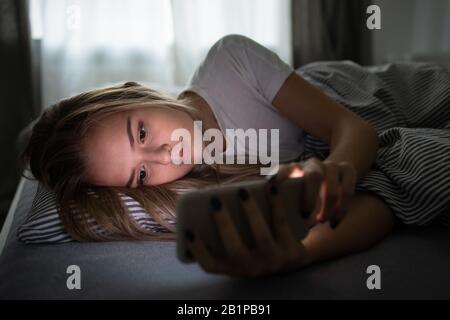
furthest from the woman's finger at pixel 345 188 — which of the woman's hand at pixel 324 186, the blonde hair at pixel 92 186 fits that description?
the blonde hair at pixel 92 186

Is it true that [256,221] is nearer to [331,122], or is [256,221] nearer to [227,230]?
[227,230]

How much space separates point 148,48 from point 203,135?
128 centimetres

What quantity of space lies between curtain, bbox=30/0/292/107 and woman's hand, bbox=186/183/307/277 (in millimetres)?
1623

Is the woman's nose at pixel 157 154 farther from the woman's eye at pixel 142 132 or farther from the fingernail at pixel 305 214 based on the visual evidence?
the fingernail at pixel 305 214

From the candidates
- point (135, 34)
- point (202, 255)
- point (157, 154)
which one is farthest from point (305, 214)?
point (135, 34)

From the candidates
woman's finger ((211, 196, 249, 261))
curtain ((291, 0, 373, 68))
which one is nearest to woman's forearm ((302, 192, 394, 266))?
woman's finger ((211, 196, 249, 261))

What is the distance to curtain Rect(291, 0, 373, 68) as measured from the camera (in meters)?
2.27

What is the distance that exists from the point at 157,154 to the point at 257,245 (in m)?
0.39

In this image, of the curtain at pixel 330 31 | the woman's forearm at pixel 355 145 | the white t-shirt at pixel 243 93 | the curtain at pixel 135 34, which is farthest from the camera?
the curtain at pixel 330 31

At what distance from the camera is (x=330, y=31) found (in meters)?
2.31

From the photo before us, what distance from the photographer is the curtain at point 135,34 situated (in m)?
2.12

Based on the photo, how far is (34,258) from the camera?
80cm

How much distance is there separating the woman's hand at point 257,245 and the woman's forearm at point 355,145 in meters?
0.27

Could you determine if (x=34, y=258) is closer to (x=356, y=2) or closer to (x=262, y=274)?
(x=262, y=274)
